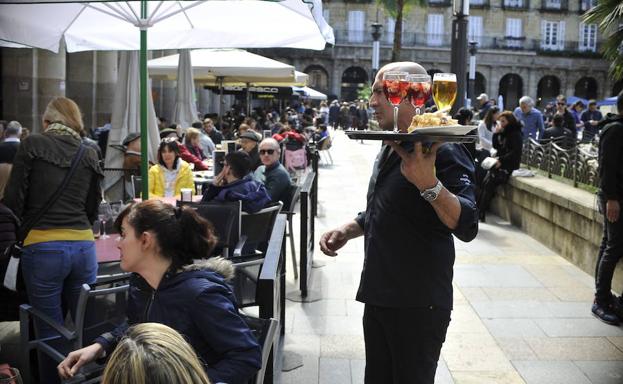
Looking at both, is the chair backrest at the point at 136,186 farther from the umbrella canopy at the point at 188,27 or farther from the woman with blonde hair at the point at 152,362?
the woman with blonde hair at the point at 152,362

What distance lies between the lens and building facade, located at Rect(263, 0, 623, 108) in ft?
198

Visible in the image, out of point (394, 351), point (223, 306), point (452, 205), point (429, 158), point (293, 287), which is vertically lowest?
point (293, 287)

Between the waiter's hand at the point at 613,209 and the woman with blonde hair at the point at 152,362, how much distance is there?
4.89m

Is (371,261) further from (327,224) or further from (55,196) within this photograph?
(327,224)

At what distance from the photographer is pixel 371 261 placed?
118 inches

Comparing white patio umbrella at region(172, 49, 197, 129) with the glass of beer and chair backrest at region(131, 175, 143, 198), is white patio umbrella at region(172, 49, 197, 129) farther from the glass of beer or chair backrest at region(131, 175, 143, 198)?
the glass of beer

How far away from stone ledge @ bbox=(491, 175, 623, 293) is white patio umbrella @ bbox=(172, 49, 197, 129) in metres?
5.58

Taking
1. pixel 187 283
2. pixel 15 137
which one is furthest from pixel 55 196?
pixel 15 137

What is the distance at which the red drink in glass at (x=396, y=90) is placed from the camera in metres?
2.70

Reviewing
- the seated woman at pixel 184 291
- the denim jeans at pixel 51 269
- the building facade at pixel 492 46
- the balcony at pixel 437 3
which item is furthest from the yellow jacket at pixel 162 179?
the balcony at pixel 437 3

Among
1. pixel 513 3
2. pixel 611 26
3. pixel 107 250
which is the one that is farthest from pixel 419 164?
pixel 513 3

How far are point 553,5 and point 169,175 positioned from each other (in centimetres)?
6230

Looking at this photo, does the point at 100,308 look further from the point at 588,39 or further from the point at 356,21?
the point at 588,39

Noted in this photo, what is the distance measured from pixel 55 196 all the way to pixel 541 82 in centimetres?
6543
